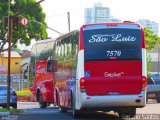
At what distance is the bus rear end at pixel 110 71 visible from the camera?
1952cm

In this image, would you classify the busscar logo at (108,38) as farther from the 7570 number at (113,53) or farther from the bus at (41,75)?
the bus at (41,75)

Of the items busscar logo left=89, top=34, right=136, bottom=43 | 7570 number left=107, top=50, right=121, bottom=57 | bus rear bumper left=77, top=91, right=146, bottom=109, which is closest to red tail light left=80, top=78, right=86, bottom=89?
bus rear bumper left=77, top=91, right=146, bottom=109

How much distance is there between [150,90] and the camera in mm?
36812

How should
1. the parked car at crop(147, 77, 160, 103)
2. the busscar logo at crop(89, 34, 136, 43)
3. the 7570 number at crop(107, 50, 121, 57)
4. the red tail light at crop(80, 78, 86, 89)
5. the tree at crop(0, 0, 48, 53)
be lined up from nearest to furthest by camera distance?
the red tail light at crop(80, 78, 86, 89) → the 7570 number at crop(107, 50, 121, 57) → the busscar logo at crop(89, 34, 136, 43) → the parked car at crop(147, 77, 160, 103) → the tree at crop(0, 0, 48, 53)

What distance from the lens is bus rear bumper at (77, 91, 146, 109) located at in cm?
1950

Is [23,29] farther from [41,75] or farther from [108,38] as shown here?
[108,38]

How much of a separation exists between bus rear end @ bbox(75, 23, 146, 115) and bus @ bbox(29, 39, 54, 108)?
10736mm

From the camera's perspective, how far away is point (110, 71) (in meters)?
19.6

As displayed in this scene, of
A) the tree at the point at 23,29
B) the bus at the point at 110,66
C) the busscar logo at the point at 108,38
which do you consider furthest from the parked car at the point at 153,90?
the tree at the point at 23,29

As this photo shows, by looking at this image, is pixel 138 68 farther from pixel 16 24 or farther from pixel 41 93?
pixel 41 93

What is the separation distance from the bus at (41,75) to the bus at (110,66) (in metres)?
10.7

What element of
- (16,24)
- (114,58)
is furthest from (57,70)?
(114,58)

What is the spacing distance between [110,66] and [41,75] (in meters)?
14.0

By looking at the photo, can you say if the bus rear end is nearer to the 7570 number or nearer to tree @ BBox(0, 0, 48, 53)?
the 7570 number
